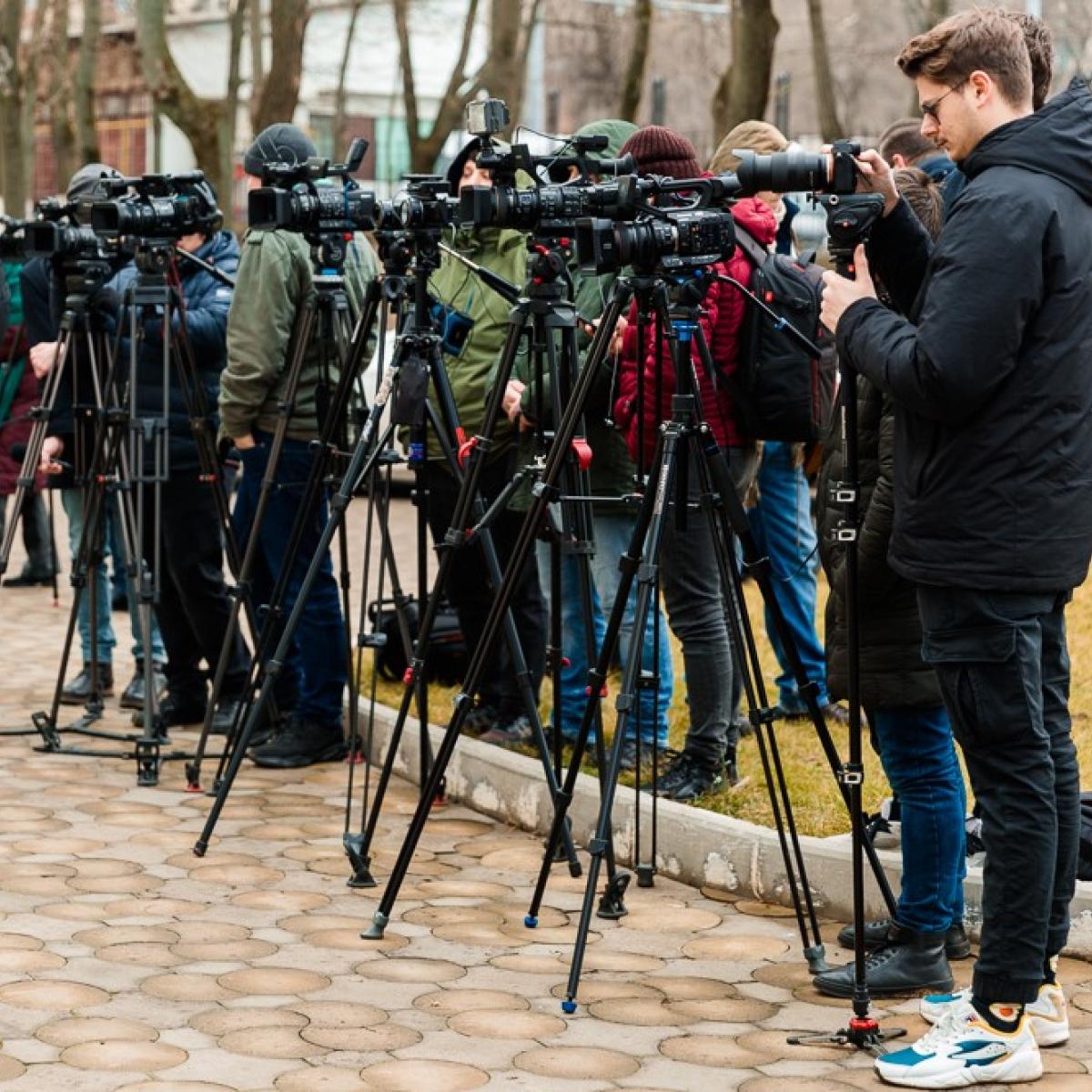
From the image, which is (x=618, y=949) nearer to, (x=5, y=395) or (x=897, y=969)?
(x=897, y=969)

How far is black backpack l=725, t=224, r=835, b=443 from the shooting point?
6.20m

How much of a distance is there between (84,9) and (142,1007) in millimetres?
24860

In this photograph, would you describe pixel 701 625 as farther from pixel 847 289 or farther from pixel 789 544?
pixel 847 289

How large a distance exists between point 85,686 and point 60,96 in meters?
28.1

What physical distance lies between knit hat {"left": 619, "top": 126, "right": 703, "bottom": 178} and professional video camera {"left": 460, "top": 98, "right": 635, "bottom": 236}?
0.87 meters

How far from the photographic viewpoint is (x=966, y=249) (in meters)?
4.04

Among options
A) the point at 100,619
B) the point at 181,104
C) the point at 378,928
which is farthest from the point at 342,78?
the point at 378,928

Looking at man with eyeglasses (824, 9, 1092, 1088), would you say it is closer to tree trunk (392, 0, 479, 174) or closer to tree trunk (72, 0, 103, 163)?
tree trunk (392, 0, 479, 174)

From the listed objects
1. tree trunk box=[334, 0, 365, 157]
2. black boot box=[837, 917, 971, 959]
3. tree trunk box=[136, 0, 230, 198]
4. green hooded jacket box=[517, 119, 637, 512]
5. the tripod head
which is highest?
tree trunk box=[334, 0, 365, 157]

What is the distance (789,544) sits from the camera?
25.3ft

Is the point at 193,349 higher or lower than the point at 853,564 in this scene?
higher

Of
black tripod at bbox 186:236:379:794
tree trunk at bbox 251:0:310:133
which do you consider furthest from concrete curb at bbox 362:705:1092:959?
tree trunk at bbox 251:0:310:133

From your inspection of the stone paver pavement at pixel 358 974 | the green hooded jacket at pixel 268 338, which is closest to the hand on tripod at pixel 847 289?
the stone paver pavement at pixel 358 974

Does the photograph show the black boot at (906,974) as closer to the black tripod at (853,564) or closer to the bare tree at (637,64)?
the black tripod at (853,564)
